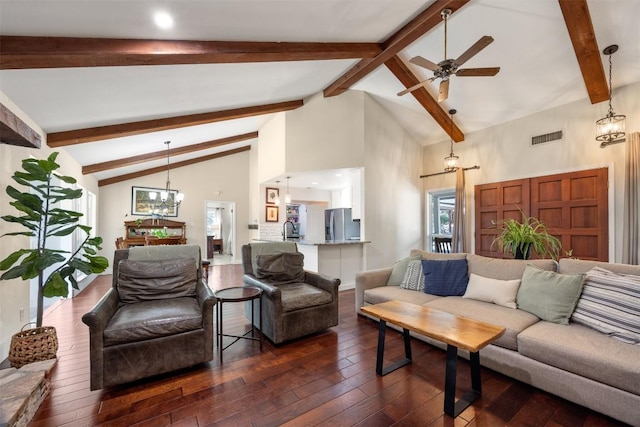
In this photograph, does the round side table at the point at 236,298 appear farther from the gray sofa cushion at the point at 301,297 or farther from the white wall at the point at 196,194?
the white wall at the point at 196,194

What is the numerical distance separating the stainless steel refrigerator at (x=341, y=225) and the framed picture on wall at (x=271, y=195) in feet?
6.18

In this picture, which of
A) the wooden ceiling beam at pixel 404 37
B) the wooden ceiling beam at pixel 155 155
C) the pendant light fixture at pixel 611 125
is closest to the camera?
the wooden ceiling beam at pixel 404 37

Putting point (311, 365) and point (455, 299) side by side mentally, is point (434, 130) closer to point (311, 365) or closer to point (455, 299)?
point (455, 299)

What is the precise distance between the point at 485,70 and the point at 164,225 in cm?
750

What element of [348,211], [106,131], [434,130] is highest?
[434,130]

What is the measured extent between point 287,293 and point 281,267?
0.44 m

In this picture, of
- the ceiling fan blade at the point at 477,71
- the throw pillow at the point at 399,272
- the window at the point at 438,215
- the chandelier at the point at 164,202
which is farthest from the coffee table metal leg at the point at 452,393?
the chandelier at the point at 164,202

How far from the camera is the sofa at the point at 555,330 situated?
1.68 metres

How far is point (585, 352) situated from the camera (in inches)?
70.2

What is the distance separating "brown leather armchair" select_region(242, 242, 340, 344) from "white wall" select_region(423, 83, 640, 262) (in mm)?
3956

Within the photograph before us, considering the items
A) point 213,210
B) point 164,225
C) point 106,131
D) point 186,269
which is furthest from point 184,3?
point 213,210

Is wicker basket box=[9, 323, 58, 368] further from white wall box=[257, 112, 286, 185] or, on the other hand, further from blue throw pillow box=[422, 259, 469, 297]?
white wall box=[257, 112, 286, 185]

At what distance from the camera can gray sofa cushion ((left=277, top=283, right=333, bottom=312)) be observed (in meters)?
2.79

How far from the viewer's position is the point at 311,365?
2.38m
